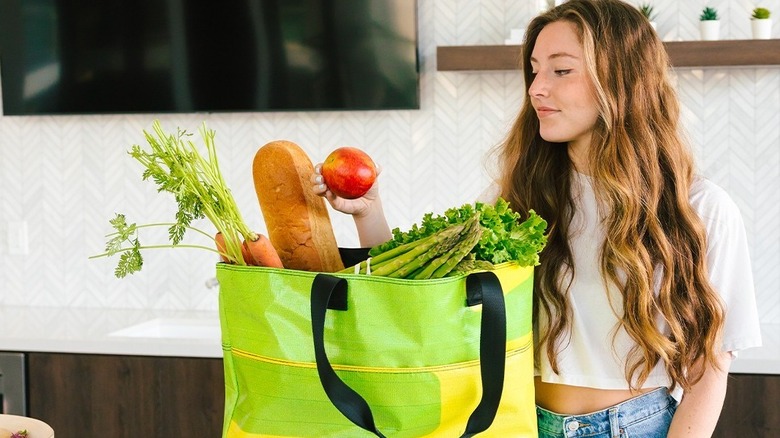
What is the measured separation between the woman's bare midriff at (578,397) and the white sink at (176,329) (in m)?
1.55

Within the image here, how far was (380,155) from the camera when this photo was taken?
2906mm

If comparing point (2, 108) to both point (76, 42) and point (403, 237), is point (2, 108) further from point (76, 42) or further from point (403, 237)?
point (403, 237)

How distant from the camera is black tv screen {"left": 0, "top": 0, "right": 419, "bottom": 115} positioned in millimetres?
2811

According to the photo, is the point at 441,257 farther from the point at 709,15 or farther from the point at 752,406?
the point at 709,15

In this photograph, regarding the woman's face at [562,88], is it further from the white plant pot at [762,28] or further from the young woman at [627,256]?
the white plant pot at [762,28]

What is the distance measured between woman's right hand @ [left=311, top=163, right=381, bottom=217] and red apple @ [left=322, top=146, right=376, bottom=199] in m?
0.01

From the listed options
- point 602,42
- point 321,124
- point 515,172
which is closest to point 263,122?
point 321,124

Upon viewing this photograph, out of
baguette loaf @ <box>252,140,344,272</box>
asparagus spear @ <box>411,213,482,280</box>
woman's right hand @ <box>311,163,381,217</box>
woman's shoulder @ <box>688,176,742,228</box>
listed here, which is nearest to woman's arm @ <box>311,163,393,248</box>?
woman's right hand @ <box>311,163,381,217</box>

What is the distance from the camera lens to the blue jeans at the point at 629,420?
1.39 meters

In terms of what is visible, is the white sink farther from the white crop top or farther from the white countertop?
the white crop top

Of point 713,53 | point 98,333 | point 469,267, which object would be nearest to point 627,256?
point 469,267

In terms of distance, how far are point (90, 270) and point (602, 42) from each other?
7.59 ft

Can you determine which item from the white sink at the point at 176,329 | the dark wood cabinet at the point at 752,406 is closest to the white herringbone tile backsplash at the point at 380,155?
the white sink at the point at 176,329

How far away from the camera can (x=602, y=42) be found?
1.38 meters
